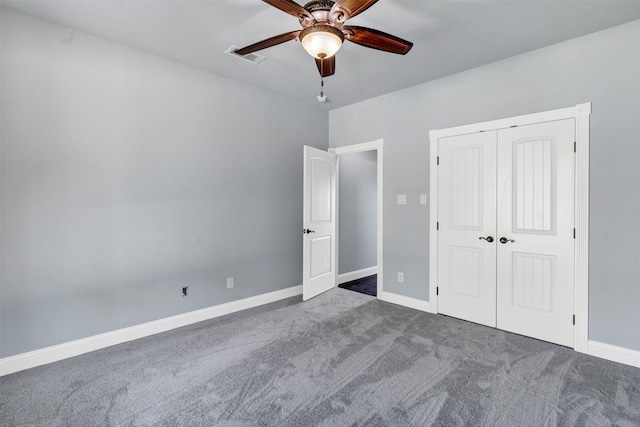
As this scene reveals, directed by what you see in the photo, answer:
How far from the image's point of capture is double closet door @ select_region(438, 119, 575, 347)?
9.25 feet

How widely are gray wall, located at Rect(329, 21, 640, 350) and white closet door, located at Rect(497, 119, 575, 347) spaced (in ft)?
0.57

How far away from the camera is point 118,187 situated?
9.38 ft

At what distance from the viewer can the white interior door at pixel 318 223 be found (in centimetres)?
408

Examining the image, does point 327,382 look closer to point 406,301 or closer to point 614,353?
point 406,301

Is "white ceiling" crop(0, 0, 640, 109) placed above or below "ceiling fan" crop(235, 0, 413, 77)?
above

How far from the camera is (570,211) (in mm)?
2773

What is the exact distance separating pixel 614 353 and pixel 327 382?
7.83ft

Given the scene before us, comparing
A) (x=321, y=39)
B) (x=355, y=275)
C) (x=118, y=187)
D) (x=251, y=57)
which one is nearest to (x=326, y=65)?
(x=321, y=39)

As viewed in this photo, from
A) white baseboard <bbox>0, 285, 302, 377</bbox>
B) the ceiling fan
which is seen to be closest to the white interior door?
white baseboard <bbox>0, 285, 302, 377</bbox>

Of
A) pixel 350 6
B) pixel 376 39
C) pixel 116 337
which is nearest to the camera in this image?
pixel 350 6

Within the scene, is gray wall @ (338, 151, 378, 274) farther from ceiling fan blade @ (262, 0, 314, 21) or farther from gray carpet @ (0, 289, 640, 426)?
ceiling fan blade @ (262, 0, 314, 21)

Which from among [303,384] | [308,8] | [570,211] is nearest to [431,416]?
[303,384]

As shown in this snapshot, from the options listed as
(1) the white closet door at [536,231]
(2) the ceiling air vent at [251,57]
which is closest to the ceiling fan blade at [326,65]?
(2) the ceiling air vent at [251,57]

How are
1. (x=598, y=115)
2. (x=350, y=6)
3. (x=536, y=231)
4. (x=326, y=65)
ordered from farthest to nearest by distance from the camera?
(x=536, y=231) < (x=598, y=115) < (x=326, y=65) < (x=350, y=6)
